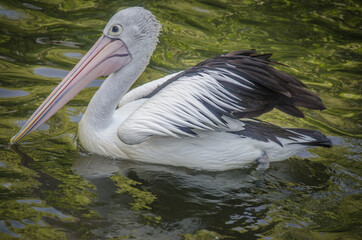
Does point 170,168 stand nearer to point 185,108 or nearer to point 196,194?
point 196,194

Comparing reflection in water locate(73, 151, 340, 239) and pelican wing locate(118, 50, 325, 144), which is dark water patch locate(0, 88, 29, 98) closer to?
reflection in water locate(73, 151, 340, 239)

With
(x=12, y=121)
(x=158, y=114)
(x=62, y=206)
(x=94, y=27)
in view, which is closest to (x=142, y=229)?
(x=62, y=206)

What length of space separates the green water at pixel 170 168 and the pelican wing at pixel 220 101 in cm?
46

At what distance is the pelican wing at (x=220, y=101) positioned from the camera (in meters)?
3.96

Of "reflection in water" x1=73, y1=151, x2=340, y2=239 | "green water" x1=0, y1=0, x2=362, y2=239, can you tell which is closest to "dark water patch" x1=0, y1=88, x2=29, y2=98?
"green water" x1=0, y1=0, x2=362, y2=239

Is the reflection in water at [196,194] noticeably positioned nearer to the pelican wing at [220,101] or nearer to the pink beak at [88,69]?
the pelican wing at [220,101]

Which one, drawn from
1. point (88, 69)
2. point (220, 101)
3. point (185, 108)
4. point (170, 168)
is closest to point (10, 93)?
point (88, 69)

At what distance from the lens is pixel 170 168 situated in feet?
14.0

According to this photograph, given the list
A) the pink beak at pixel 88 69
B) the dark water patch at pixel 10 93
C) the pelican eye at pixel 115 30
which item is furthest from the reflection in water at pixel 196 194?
the dark water patch at pixel 10 93

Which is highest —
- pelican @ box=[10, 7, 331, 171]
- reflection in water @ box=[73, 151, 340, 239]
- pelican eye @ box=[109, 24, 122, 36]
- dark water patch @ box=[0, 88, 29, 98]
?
pelican eye @ box=[109, 24, 122, 36]

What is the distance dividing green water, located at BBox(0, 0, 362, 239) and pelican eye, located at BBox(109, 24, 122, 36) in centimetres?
103

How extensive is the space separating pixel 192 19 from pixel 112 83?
3283mm

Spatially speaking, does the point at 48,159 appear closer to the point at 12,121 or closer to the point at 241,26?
the point at 12,121

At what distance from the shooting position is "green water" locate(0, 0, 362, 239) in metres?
3.46
